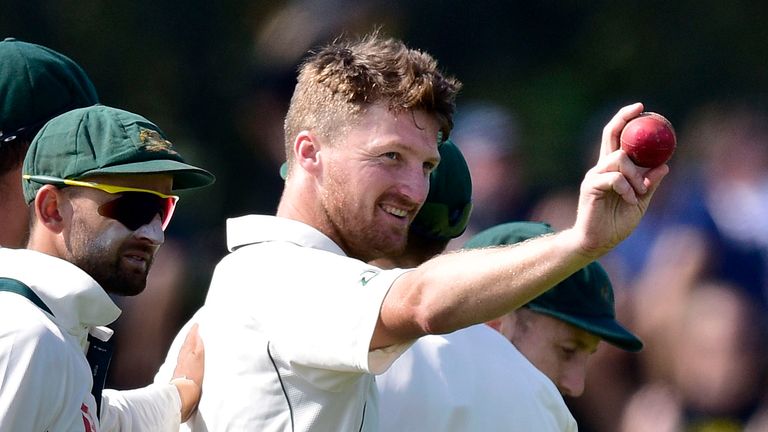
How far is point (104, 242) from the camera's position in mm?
2695

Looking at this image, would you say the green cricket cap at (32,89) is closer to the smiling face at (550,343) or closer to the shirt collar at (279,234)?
the shirt collar at (279,234)

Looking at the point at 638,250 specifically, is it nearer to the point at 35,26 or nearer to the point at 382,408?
the point at 35,26

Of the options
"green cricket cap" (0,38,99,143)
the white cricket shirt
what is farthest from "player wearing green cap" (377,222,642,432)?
"green cricket cap" (0,38,99,143)

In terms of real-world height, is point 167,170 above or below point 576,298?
above

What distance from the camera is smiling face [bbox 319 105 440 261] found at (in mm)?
2814

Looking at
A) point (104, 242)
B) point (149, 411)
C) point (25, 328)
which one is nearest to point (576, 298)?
point (149, 411)

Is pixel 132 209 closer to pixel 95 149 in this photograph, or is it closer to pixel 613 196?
pixel 95 149

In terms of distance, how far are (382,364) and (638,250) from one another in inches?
149

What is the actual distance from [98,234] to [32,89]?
0.48m

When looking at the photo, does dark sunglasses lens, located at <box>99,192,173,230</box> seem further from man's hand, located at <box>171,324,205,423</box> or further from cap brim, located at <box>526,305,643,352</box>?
cap brim, located at <box>526,305,643,352</box>

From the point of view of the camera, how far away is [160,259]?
5.84m

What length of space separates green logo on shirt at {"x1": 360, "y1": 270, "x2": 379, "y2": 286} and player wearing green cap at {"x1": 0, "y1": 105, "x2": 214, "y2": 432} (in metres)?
0.49

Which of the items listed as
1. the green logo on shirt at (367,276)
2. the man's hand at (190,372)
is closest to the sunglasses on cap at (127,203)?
the man's hand at (190,372)

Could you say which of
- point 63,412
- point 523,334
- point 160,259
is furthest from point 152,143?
point 160,259
